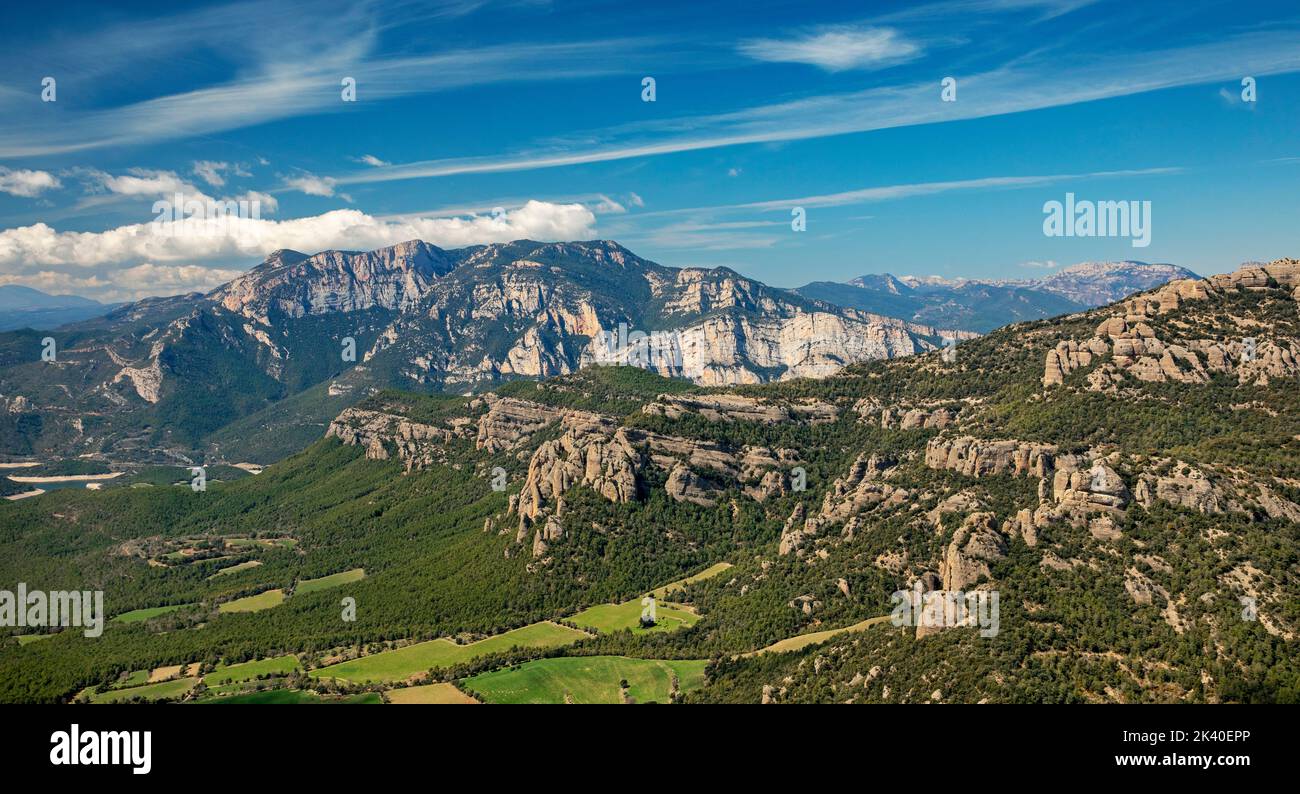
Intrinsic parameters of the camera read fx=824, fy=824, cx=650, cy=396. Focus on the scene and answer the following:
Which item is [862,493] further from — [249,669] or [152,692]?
[152,692]

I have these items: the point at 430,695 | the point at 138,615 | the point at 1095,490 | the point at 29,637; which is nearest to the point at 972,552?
the point at 1095,490

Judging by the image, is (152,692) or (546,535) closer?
(152,692)

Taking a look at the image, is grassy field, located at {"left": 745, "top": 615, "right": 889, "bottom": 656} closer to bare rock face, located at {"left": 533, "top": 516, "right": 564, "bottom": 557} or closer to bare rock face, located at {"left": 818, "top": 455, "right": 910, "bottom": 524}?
bare rock face, located at {"left": 818, "top": 455, "right": 910, "bottom": 524}

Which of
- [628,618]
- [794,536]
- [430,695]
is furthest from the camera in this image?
[794,536]

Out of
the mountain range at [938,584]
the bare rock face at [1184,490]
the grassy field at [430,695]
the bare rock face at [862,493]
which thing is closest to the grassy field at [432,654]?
the mountain range at [938,584]
